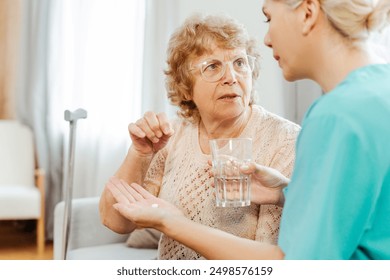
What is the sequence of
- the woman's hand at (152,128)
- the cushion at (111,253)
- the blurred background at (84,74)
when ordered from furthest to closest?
the blurred background at (84,74) → the cushion at (111,253) → the woman's hand at (152,128)

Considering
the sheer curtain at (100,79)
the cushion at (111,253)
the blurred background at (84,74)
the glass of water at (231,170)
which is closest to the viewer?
the glass of water at (231,170)

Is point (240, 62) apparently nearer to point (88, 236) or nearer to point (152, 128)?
point (152, 128)

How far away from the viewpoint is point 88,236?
2180 millimetres

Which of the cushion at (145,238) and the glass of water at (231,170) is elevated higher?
the glass of water at (231,170)

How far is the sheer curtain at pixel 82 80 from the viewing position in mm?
2566

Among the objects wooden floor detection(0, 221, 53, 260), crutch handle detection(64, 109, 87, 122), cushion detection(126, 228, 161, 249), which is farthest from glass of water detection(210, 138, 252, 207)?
wooden floor detection(0, 221, 53, 260)

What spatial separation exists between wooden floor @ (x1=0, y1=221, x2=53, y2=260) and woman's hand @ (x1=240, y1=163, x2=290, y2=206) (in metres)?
1.28

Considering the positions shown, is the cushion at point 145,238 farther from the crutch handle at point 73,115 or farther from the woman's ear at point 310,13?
the woman's ear at point 310,13

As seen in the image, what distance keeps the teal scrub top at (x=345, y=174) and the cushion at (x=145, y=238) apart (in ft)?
4.73

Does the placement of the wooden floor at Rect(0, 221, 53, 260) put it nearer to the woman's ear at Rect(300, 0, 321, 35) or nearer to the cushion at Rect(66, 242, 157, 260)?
the cushion at Rect(66, 242, 157, 260)

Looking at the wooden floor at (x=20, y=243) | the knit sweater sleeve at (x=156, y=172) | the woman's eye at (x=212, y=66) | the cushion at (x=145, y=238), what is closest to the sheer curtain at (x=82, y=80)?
the wooden floor at (x=20, y=243)

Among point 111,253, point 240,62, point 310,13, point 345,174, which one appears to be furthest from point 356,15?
point 111,253

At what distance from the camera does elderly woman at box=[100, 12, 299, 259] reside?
125 cm

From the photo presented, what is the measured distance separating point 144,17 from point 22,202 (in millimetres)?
944
